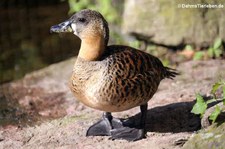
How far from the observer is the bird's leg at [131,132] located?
5457 millimetres

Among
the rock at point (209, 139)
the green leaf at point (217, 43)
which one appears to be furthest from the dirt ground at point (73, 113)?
the rock at point (209, 139)

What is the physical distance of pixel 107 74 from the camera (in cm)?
507

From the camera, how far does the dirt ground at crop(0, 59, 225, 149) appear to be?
5.52 meters

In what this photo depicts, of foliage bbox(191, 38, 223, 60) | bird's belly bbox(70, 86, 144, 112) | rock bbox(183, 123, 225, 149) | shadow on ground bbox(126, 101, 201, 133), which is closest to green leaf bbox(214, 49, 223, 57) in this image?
foliage bbox(191, 38, 223, 60)

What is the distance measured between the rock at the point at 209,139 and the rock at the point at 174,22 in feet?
12.2

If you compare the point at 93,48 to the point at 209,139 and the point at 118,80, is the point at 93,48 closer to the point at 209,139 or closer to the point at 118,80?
the point at 118,80

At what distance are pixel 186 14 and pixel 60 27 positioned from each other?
3168 mm

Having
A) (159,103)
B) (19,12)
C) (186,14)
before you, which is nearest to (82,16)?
(159,103)

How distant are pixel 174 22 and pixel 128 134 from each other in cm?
316

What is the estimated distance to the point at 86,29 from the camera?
5281 millimetres

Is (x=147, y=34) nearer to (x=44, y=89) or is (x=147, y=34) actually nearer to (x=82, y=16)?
(x=44, y=89)

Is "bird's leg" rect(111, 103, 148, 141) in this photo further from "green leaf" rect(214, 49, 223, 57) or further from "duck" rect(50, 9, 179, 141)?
"green leaf" rect(214, 49, 223, 57)

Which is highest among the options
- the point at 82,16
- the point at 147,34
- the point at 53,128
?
the point at 82,16

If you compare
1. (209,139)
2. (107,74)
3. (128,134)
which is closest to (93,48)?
(107,74)
